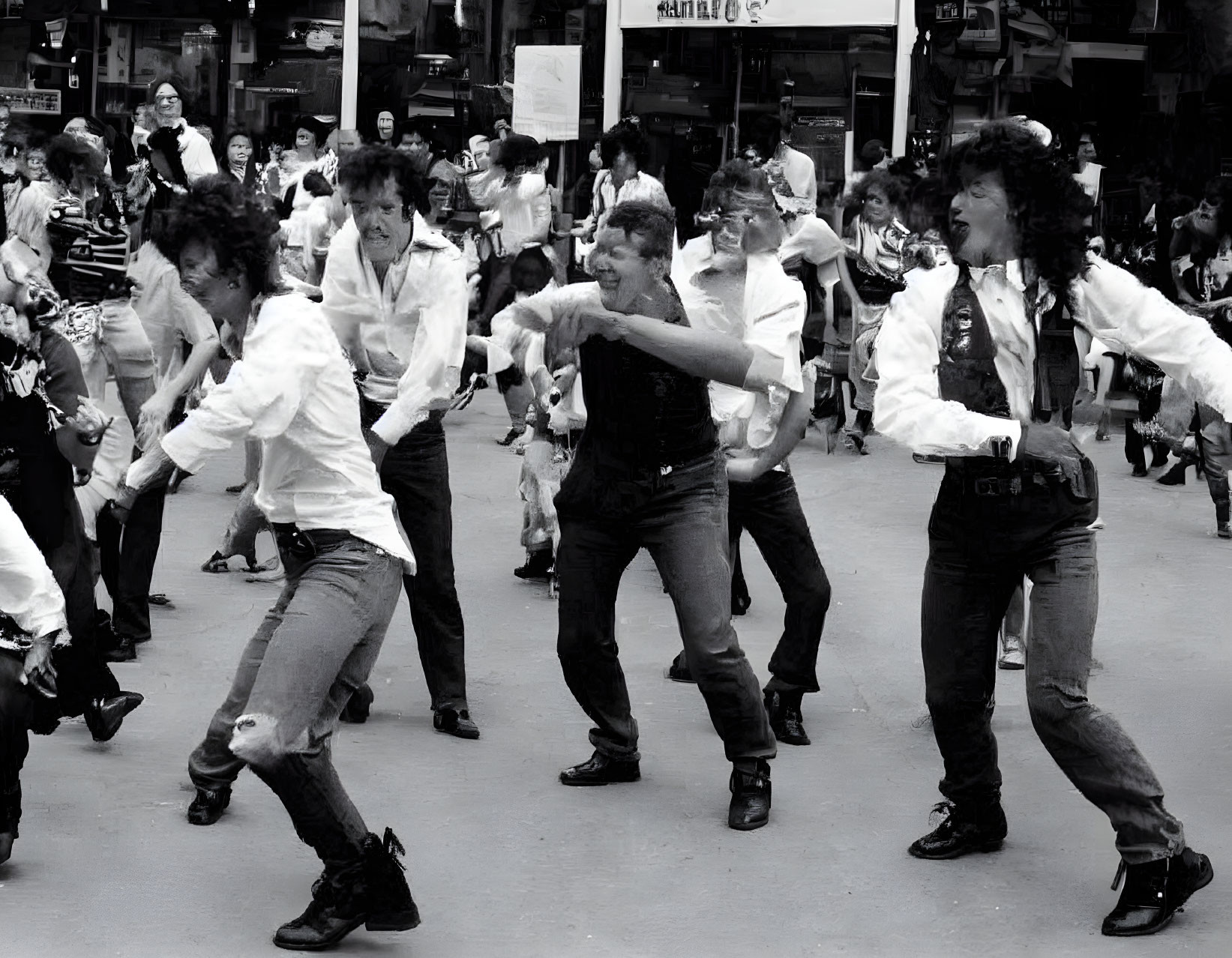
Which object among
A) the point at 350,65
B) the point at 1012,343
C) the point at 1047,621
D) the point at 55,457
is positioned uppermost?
the point at 350,65

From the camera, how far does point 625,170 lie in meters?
14.7

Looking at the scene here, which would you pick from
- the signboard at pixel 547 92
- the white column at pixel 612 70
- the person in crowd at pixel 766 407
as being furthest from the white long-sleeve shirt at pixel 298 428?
the white column at pixel 612 70

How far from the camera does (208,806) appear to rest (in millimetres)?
5793

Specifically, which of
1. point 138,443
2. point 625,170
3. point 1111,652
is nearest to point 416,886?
point 138,443

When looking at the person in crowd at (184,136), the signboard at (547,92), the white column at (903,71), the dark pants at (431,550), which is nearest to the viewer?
the dark pants at (431,550)

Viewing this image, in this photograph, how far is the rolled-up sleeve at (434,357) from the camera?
6320mm

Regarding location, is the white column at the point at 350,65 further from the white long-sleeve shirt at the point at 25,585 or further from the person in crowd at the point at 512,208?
the white long-sleeve shirt at the point at 25,585

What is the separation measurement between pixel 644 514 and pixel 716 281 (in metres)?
1.11

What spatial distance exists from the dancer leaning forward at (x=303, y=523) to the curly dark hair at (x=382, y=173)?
1.42 metres

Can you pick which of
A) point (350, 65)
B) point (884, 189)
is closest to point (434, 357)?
point (884, 189)

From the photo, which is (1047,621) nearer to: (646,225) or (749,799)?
(749,799)

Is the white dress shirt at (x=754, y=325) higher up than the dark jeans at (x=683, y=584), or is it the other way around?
the white dress shirt at (x=754, y=325)

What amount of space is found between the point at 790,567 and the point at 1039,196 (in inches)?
82.8

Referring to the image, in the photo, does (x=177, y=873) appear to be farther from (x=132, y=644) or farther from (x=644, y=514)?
(x=132, y=644)
